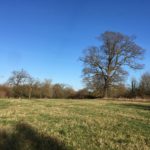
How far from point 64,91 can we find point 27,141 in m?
48.3

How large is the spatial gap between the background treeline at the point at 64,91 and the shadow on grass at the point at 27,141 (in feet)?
118

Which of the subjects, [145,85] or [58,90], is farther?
[58,90]

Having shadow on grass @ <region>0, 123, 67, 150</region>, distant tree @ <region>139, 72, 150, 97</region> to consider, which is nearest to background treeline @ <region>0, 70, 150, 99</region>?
distant tree @ <region>139, 72, 150, 97</region>

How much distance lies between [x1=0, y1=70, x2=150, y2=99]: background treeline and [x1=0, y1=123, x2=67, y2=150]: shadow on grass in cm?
3585

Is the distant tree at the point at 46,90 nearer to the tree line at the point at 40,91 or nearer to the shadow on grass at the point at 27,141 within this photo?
the tree line at the point at 40,91

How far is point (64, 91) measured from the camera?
5453 cm

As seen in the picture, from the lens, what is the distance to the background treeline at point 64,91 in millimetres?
43819

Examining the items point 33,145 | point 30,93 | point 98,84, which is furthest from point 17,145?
point 30,93

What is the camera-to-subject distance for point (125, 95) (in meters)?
45.1

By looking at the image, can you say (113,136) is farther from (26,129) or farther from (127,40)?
(127,40)

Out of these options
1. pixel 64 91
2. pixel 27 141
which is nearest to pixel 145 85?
pixel 64 91

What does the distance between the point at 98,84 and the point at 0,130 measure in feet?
116

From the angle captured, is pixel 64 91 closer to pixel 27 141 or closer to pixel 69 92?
pixel 69 92

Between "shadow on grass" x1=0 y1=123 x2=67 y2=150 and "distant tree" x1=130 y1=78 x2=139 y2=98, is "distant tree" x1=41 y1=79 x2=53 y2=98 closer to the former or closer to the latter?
"distant tree" x1=130 y1=78 x2=139 y2=98
